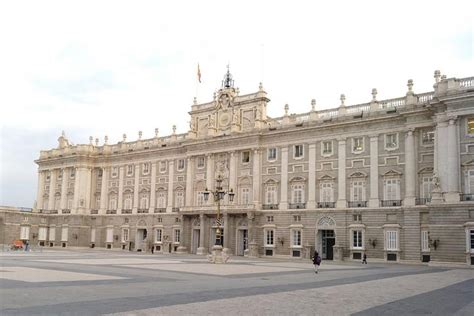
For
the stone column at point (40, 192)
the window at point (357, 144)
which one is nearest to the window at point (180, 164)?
the window at point (357, 144)

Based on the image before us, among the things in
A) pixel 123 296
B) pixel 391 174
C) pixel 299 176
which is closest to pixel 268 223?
pixel 299 176

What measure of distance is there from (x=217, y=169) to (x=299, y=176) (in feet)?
37.0

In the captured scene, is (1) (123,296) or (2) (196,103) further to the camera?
(2) (196,103)

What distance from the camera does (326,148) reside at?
5500cm

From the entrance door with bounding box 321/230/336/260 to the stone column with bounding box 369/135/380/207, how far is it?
5739 mm

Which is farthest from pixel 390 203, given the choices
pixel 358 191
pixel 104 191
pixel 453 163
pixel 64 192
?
pixel 64 192

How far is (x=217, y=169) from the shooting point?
6316 cm

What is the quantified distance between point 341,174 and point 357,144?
3.37 metres

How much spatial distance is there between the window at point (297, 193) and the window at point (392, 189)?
9.21 m

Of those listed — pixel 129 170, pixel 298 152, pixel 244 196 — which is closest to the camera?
pixel 298 152

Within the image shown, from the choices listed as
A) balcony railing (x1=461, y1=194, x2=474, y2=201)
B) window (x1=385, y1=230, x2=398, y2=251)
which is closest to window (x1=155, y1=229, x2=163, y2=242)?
window (x1=385, y1=230, x2=398, y2=251)

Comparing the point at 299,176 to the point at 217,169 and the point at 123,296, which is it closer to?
the point at 217,169

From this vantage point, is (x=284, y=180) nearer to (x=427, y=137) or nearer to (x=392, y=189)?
(x=392, y=189)

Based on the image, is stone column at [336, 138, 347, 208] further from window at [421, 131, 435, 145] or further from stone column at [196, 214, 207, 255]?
stone column at [196, 214, 207, 255]
